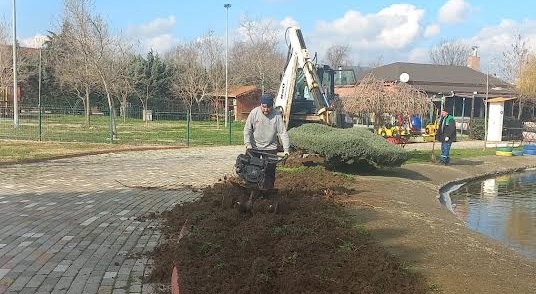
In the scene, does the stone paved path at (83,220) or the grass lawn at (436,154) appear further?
the grass lawn at (436,154)

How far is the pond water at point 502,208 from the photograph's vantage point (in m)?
8.41

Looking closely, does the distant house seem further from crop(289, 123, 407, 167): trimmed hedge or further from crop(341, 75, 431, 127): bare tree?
crop(289, 123, 407, 167): trimmed hedge

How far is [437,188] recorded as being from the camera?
13.5m

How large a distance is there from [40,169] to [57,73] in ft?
119

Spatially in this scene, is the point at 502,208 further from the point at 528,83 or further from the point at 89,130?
the point at 528,83

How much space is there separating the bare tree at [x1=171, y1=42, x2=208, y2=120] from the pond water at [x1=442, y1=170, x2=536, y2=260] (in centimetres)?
3645

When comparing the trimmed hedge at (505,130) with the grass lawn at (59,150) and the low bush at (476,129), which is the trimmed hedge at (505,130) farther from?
the grass lawn at (59,150)

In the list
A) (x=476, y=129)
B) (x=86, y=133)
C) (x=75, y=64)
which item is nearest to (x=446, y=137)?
(x=86, y=133)

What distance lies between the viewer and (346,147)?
1191cm

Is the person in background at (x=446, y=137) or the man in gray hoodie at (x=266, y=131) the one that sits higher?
the man in gray hoodie at (x=266, y=131)

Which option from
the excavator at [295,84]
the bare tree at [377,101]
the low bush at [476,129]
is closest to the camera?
the excavator at [295,84]

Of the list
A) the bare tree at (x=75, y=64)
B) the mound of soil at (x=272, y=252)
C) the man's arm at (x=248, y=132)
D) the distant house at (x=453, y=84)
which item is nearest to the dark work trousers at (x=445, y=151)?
the mound of soil at (x=272, y=252)

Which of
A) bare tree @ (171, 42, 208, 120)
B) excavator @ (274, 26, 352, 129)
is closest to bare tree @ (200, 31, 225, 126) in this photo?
bare tree @ (171, 42, 208, 120)

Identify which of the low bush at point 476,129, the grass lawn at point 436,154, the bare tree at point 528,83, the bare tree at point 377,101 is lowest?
the grass lawn at point 436,154
